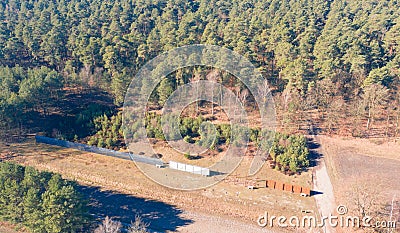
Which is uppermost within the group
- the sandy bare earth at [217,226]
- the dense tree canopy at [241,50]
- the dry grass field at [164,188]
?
the dense tree canopy at [241,50]

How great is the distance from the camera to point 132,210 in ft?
81.3

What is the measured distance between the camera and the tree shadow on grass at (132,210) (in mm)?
23577

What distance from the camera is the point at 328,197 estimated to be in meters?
25.5

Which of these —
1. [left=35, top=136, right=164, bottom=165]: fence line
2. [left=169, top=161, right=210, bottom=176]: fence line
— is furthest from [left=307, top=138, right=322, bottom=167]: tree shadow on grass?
[left=35, top=136, right=164, bottom=165]: fence line

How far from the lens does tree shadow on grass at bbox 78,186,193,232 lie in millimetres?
23577

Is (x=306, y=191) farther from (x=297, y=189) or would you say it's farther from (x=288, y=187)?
(x=288, y=187)

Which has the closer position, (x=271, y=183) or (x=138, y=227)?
(x=138, y=227)

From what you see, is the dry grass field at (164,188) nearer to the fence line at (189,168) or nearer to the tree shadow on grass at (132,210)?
the tree shadow on grass at (132,210)

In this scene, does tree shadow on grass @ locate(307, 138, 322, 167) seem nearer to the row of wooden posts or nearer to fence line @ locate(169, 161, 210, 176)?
the row of wooden posts

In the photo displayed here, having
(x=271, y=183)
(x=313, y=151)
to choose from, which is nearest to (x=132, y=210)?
(x=271, y=183)

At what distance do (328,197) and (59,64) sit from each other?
34.8m

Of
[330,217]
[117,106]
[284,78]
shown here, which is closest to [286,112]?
[284,78]

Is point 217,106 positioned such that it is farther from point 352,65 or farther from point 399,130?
point 399,130

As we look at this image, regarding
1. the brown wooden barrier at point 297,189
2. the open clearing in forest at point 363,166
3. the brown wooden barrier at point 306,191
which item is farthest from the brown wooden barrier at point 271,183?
the open clearing in forest at point 363,166
